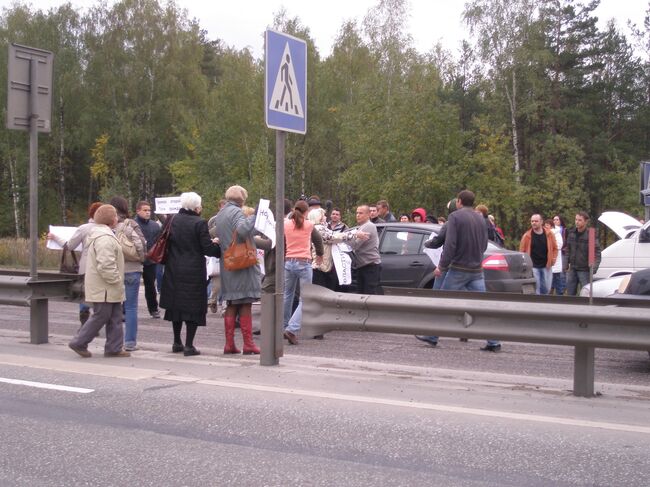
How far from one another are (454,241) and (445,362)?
1.59m

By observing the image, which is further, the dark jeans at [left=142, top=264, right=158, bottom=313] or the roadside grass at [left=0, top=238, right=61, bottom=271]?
the roadside grass at [left=0, top=238, right=61, bottom=271]

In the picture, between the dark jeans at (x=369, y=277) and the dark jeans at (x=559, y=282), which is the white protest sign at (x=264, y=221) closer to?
the dark jeans at (x=369, y=277)

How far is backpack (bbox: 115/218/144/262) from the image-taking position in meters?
9.73

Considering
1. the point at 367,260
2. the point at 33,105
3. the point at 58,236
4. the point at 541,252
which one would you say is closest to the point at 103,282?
the point at 33,105

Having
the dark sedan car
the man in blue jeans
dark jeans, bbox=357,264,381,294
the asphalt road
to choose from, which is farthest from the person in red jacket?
the asphalt road

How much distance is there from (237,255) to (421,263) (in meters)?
4.36

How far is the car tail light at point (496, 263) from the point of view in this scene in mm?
12102

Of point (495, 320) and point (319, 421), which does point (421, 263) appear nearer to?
point (495, 320)

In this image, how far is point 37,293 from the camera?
31.6ft

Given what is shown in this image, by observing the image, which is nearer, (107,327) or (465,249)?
(107,327)

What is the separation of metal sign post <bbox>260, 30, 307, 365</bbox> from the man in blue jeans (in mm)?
2556

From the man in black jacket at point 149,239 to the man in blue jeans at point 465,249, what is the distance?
481 centimetres

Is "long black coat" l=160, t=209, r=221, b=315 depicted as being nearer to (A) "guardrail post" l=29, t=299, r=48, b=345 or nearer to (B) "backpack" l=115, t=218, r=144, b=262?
(B) "backpack" l=115, t=218, r=144, b=262

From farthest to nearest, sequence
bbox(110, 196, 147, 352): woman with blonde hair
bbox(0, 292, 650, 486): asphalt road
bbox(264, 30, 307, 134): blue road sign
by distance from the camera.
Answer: bbox(110, 196, 147, 352): woman with blonde hair → bbox(264, 30, 307, 134): blue road sign → bbox(0, 292, 650, 486): asphalt road
